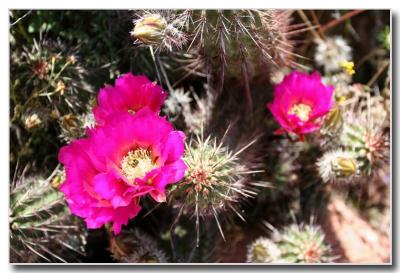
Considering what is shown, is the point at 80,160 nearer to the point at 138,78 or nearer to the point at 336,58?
the point at 138,78

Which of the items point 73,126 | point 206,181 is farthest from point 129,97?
point 206,181

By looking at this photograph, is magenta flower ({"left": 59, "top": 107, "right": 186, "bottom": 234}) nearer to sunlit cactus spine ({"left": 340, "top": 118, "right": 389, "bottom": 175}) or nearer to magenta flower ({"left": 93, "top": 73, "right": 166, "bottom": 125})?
magenta flower ({"left": 93, "top": 73, "right": 166, "bottom": 125})

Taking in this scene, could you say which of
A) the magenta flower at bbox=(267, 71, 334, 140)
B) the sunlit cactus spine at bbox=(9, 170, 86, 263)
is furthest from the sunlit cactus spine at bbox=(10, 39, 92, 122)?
the magenta flower at bbox=(267, 71, 334, 140)

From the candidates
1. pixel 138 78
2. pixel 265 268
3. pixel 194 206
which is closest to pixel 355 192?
pixel 265 268

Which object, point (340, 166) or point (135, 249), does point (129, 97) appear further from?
point (340, 166)

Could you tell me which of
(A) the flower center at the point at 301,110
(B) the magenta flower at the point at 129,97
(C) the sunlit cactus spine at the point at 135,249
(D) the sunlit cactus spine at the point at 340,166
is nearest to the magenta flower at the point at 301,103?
(A) the flower center at the point at 301,110
